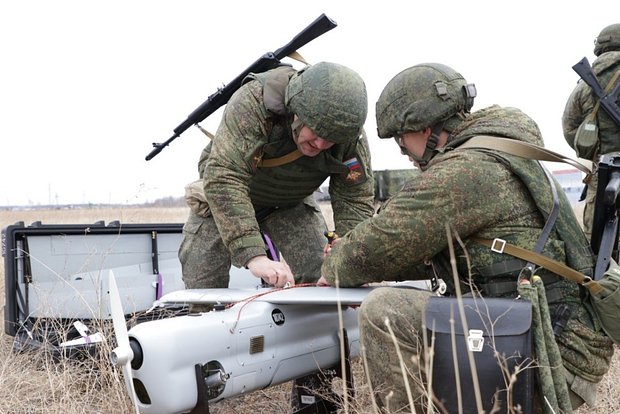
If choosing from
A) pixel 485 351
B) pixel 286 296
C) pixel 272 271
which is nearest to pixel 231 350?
pixel 286 296

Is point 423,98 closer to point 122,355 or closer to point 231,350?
point 231,350

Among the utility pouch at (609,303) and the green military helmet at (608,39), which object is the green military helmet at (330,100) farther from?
the green military helmet at (608,39)

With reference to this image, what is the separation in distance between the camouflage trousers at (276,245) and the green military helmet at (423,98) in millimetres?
1729

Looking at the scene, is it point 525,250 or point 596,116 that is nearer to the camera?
point 525,250

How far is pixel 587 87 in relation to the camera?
5.36m

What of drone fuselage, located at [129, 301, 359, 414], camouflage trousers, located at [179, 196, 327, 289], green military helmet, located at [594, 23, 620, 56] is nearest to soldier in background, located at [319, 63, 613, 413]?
drone fuselage, located at [129, 301, 359, 414]

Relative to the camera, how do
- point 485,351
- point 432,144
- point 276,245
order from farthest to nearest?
1. point 276,245
2. point 432,144
3. point 485,351

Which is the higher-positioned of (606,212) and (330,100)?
(330,100)

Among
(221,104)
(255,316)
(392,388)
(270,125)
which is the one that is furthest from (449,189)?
(221,104)

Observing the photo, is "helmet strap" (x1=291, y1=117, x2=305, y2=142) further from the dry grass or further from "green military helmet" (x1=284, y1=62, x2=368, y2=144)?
the dry grass

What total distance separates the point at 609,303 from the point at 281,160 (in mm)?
2139

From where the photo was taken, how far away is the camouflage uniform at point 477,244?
2707 mm

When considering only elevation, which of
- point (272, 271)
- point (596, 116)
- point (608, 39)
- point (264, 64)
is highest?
point (608, 39)

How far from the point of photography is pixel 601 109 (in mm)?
5191
